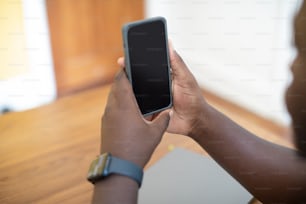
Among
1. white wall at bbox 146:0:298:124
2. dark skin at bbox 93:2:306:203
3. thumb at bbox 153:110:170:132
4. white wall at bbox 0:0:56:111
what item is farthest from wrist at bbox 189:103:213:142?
white wall at bbox 0:0:56:111

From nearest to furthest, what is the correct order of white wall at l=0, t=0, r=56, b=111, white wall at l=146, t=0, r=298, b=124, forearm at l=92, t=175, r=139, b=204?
forearm at l=92, t=175, r=139, b=204
white wall at l=146, t=0, r=298, b=124
white wall at l=0, t=0, r=56, b=111

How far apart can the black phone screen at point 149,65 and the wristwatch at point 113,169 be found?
14 cm

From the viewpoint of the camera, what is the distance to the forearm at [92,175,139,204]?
0.55 metres

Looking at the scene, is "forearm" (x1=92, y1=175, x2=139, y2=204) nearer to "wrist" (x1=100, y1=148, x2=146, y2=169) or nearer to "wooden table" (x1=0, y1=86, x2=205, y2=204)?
"wrist" (x1=100, y1=148, x2=146, y2=169)

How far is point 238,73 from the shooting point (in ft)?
7.28

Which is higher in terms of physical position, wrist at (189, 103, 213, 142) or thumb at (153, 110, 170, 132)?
thumb at (153, 110, 170, 132)

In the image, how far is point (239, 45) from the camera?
216 centimetres

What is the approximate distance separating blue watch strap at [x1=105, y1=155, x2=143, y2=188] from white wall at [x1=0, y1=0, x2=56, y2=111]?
1.67 m

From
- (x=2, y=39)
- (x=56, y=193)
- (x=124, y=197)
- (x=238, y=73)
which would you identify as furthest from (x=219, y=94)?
(x=124, y=197)

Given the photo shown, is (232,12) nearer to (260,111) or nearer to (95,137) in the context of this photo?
(260,111)

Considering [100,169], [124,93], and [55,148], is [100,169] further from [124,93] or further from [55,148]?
[55,148]

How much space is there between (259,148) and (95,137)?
330mm

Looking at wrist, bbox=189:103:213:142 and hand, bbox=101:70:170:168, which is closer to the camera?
hand, bbox=101:70:170:168

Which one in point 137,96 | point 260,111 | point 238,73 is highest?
point 137,96
